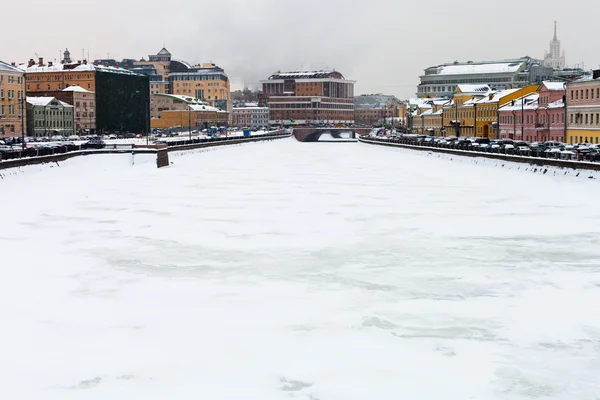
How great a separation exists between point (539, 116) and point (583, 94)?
14139 mm

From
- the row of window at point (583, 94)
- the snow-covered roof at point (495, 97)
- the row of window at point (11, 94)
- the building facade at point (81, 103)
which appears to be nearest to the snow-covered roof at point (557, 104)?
the row of window at point (583, 94)

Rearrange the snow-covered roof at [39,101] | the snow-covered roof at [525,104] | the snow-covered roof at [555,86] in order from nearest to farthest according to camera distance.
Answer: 1. the snow-covered roof at [555,86]
2. the snow-covered roof at [525,104]
3. the snow-covered roof at [39,101]

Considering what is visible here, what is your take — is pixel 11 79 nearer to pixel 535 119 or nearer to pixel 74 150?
pixel 74 150

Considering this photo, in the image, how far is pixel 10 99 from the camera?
118 meters

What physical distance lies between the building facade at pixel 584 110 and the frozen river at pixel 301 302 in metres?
41.1

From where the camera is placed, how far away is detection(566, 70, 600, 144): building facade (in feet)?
246

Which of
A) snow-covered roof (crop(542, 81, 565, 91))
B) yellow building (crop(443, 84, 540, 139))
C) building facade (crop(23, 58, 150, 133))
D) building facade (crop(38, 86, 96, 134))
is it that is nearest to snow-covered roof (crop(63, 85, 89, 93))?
building facade (crop(38, 86, 96, 134))

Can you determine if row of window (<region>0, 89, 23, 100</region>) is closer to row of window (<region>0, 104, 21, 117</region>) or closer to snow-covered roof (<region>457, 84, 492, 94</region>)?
row of window (<region>0, 104, 21, 117</region>)

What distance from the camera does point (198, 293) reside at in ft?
60.1

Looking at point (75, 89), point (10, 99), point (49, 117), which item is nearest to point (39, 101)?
point (49, 117)

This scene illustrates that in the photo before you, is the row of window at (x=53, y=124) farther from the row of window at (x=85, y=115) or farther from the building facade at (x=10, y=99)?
the building facade at (x=10, y=99)

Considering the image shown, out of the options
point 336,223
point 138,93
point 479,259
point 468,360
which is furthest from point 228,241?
point 138,93

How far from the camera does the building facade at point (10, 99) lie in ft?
379

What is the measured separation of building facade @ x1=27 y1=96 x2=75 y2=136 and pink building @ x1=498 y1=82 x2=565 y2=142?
71.0 m
